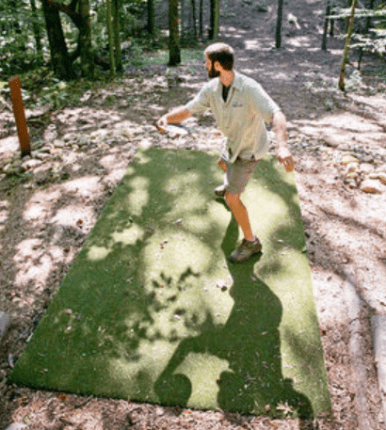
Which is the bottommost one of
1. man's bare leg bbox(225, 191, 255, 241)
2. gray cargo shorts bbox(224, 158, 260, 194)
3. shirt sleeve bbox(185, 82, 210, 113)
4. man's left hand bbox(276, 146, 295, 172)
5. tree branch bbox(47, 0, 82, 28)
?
man's bare leg bbox(225, 191, 255, 241)

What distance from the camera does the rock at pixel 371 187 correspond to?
17.4ft

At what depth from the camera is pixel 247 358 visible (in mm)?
3227

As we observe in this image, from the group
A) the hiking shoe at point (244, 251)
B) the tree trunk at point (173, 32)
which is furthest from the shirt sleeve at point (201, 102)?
the tree trunk at point (173, 32)

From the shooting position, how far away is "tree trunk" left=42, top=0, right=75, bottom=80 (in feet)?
33.3

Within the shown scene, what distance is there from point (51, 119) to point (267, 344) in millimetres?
6901

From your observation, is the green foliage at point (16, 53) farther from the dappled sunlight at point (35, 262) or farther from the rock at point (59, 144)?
the dappled sunlight at point (35, 262)

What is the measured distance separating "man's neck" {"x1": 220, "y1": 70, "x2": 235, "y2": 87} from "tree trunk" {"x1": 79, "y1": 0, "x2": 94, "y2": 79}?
28.3 feet

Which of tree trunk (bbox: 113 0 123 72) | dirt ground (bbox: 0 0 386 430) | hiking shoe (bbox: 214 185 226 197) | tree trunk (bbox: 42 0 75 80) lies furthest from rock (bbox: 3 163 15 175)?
tree trunk (bbox: 113 0 123 72)

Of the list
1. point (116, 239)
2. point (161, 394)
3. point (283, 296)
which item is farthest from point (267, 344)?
point (116, 239)

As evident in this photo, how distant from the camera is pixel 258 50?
67.5 feet

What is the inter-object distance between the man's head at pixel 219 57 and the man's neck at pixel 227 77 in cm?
3

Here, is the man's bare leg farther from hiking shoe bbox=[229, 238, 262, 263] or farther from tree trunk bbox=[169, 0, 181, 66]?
tree trunk bbox=[169, 0, 181, 66]

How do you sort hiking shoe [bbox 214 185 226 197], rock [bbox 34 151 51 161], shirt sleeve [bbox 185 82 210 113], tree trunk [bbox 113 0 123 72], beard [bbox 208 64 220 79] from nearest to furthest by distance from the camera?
beard [bbox 208 64 220 79], shirt sleeve [bbox 185 82 210 113], hiking shoe [bbox 214 185 226 197], rock [bbox 34 151 51 161], tree trunk [bbox 113 0 123 72]

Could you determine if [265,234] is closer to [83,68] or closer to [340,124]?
[340,124]
